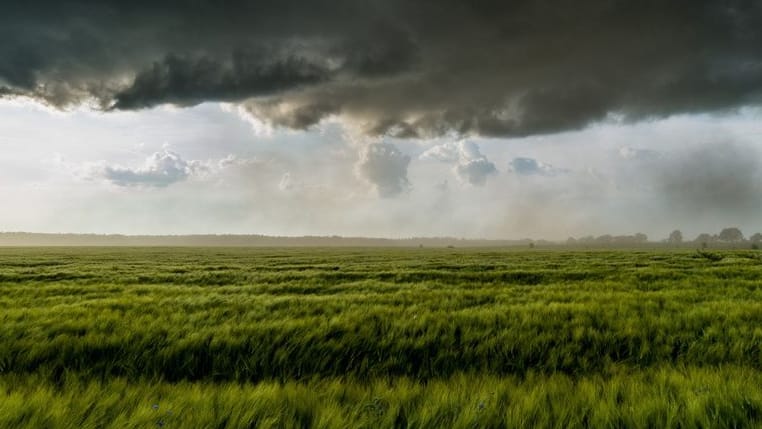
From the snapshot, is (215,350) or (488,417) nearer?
(488,417)

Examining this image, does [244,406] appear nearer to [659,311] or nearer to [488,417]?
[488,417]

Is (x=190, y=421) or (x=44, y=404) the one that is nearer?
(x=190, y=421)

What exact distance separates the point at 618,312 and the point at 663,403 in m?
4.29

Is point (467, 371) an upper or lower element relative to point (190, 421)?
lower

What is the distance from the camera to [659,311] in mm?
6469

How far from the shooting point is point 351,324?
5.35 m

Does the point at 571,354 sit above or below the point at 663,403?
below

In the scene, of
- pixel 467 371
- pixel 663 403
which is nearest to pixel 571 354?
pixel 467 371

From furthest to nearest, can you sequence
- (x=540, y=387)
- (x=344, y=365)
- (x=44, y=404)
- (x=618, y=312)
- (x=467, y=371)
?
(x=618, y=312), (x=344, y=365), (x=467, y=371), (x=540, y=387), (x=44, y=404)

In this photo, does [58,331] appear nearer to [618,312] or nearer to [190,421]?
[190,421]

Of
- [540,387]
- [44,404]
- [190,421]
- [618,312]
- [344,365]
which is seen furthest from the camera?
[618,312]

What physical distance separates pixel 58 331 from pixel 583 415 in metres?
6.36

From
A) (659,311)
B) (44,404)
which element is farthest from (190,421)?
(659,311)

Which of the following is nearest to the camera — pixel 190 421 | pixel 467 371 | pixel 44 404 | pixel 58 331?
pixel 190 421
